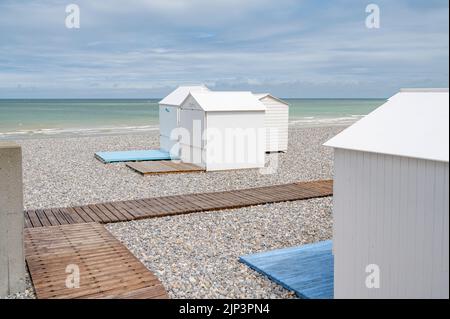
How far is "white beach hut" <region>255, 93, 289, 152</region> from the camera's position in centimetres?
1869

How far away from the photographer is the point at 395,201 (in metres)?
4.50

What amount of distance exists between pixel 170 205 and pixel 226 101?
5788 mm

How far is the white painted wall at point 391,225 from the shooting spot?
4.16 meters

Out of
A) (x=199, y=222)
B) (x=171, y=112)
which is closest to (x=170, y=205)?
→ (x=199, y=222)

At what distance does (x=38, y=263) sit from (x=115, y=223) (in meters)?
2.50

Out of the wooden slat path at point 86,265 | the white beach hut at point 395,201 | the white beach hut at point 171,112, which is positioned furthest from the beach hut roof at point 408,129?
the white beach hut at point 171,112

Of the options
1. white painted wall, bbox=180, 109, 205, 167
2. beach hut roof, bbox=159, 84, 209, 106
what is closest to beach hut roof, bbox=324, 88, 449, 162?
white painted wall, bbox=180, 109, 205, 167

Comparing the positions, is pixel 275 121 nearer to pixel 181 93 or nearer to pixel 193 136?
pixel 181 93

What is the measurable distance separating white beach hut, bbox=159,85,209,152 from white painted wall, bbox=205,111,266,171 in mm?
2234

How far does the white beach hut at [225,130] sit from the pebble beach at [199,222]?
551mm

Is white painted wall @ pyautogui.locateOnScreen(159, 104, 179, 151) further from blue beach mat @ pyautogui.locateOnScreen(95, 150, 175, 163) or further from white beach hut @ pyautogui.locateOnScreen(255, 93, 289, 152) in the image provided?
white beach hut @ pyautogui.locateOnScreen(255, 93, 289, 152)

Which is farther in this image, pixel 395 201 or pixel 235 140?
pixel 235 140
